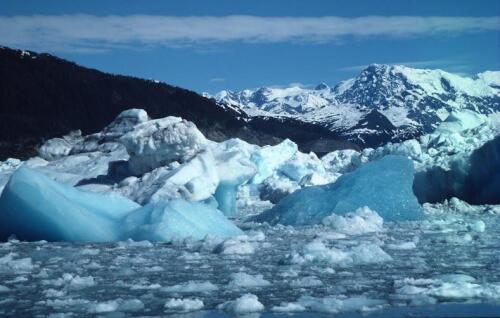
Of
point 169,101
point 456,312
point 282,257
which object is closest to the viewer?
point 456,312

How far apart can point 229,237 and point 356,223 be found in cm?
270

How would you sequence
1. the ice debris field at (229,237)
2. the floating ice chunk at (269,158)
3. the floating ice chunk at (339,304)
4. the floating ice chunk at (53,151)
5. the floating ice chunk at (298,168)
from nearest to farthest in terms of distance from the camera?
the floating ice chunk at (339,304) < the ice debris field at (229,237) < the floating ice chunk at (53,151) < the floating ice chunk at (298,168) < the floating ice chunk at (269,158)

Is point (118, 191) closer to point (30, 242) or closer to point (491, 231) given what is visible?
point (30, 242)

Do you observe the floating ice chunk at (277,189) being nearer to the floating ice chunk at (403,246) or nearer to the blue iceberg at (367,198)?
the blue iceberg at (367,198)

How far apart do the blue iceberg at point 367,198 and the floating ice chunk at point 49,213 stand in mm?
3832

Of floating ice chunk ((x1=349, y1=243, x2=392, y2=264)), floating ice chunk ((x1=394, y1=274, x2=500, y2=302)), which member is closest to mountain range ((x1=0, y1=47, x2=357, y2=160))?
floating ice chunk ((x1=349, y1=243, x2=392, y2=264))

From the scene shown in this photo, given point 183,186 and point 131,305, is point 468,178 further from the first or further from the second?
point 131,305

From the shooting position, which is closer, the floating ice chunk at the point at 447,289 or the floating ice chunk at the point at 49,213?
the floating ice chunk at the point at 447,289

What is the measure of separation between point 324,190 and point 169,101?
→ 5005 cm

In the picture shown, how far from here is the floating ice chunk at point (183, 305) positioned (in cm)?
435

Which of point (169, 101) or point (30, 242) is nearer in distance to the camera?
point (30, 242)

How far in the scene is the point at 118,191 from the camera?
14.0m

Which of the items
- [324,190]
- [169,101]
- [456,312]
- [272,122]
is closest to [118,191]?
[324,190]

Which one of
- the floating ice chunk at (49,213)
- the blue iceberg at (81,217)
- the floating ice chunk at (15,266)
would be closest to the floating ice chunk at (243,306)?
the floating ice chunk at (15,266)
